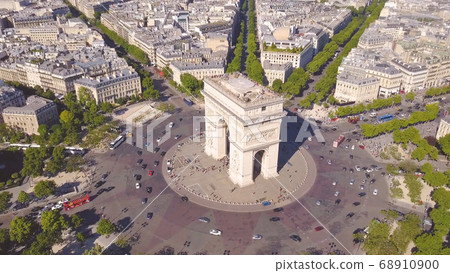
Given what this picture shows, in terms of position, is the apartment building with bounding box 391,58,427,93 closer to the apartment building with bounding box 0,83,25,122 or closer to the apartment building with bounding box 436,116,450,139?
the apartment building with bounding box 436,116,450,139

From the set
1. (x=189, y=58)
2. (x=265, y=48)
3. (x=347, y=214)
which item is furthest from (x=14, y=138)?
(x=265, y=48)

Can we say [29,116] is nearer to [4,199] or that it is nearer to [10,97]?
[10,97]

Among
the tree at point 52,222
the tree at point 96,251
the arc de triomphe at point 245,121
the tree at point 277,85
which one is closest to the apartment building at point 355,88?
the tree at point 277,85

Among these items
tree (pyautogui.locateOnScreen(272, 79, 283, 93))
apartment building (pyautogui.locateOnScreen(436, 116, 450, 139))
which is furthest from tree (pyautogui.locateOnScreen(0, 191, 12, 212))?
apartment building (pyautogui.locateOnScreen(436, 116, 450, 139))

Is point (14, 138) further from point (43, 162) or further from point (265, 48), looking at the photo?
point (265, 48)

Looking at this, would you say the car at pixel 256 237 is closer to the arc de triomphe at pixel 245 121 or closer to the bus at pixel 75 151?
the arc de triomphe at pixel 245 121

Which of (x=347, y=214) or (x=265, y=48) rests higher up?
(x=265, y=48)
